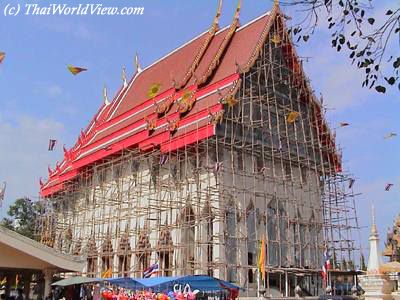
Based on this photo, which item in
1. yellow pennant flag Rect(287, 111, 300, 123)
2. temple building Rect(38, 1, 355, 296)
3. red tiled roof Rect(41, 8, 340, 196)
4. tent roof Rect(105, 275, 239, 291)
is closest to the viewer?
tent roof Rect(105, 275, 239, 291)

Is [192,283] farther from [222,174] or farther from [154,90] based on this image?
[154,90]

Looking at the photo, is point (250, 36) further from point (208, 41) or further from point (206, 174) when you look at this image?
point (206, 174)

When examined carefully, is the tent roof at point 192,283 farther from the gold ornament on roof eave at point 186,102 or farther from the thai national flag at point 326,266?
the gold ornament on roof eave at point 186,102

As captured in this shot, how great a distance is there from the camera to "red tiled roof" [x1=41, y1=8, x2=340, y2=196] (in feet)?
71.7

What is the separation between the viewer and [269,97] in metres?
23.5

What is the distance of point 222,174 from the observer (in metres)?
20.7

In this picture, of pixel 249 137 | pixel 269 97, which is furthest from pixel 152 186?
pixel 269 97

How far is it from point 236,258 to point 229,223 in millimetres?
1308

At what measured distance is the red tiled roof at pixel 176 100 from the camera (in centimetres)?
2186

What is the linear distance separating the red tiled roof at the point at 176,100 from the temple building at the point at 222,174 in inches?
3.3

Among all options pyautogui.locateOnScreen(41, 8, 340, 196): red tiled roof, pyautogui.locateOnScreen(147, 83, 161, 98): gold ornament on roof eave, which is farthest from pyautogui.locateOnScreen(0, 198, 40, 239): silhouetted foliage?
pyautogui.locateOnScreen(147, 83, 161, 98): gold ornament on roof eave

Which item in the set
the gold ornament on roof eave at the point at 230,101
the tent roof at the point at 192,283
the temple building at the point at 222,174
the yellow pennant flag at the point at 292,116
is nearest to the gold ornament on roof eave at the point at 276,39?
the temple building at the point at 222,174

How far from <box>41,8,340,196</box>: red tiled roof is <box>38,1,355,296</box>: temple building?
83mm

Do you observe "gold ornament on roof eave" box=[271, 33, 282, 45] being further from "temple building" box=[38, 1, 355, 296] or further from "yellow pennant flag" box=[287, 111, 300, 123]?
"yellow pennant flag" box=[287, 111, 300, 123]
